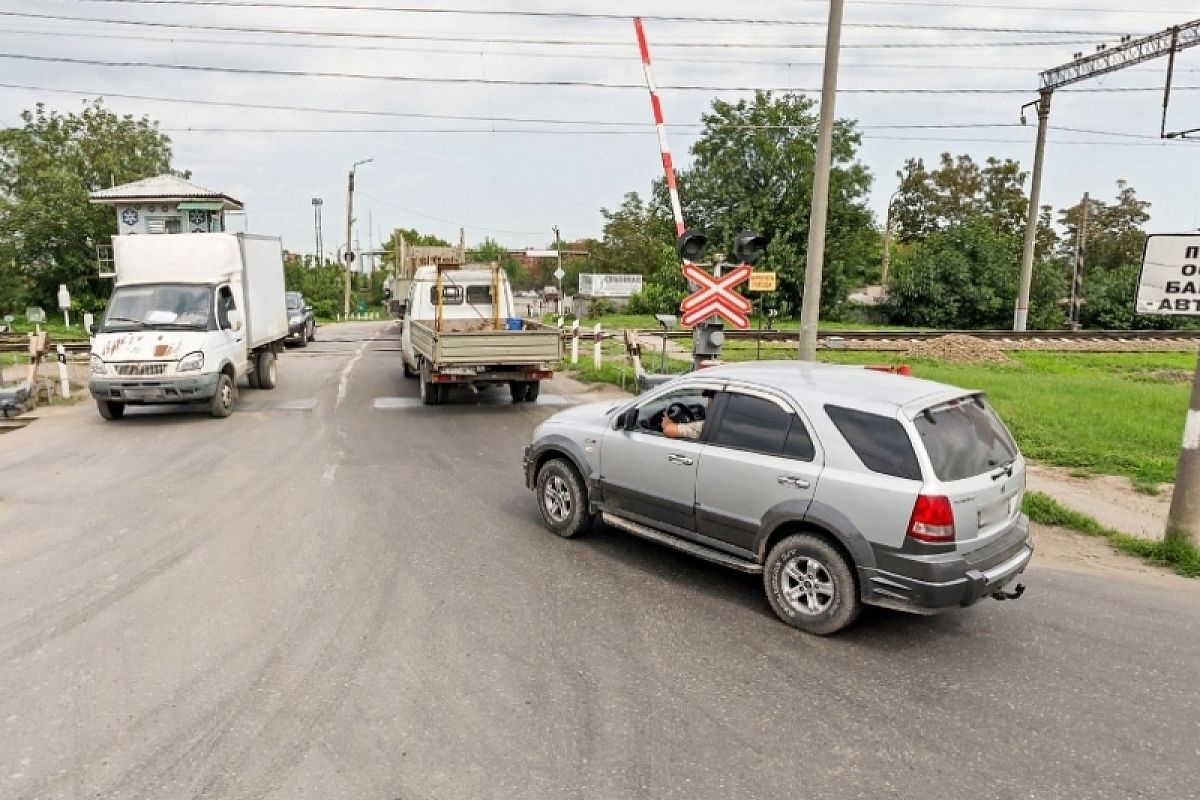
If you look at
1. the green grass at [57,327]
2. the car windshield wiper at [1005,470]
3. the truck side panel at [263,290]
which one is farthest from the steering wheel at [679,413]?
the green grass at [57,327]

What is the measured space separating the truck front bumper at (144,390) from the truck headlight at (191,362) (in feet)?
0.44

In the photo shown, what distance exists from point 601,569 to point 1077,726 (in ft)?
10.1

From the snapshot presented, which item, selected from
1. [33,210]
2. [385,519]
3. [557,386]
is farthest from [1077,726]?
[33,210]

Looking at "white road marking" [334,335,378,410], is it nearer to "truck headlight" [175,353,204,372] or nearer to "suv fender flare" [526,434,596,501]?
"truck headlight" [175,353,204,372]

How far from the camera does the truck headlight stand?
1134 centimetres

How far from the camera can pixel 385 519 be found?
6.95 meters

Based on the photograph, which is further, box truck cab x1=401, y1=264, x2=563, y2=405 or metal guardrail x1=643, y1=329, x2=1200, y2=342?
metal guardrail x1=643, y1=329, x2=1200, y2=342

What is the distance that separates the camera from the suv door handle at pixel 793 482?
4.75 meters

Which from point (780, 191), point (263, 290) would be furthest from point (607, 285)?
point (263, 290)

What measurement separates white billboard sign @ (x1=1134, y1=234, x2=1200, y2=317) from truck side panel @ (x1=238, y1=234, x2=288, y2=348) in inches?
514

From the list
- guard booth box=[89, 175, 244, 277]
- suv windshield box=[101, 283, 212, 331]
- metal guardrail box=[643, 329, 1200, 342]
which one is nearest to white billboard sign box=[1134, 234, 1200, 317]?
suv windshield box=[101, 283, 212, 331]

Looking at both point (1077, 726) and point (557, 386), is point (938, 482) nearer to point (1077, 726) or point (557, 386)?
point (1077, 726)

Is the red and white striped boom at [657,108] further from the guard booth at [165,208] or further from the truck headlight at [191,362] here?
the guard booth at [165,208]

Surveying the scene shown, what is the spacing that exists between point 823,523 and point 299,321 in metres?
23.0
